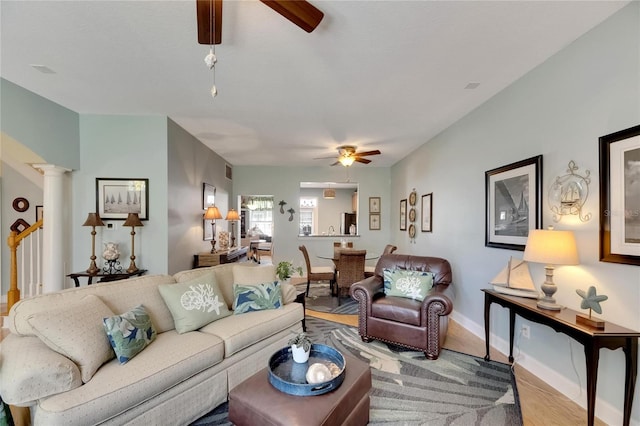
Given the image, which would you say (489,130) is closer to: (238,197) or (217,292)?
(217,292)

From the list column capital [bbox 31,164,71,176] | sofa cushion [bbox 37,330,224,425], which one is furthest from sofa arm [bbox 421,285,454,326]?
column capital [bbox 31,164,71,176]

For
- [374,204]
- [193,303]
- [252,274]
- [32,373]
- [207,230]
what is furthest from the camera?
[374,204]

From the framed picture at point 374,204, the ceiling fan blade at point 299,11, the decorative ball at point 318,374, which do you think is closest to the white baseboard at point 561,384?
the decorative ball at point 318,374

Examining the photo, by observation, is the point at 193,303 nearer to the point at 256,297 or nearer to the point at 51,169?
the point at 256,297

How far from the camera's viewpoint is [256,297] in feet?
9.14

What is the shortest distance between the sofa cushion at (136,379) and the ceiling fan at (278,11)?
2067 mm

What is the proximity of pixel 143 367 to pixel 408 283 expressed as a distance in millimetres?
2582

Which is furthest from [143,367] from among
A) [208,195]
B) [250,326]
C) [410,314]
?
[208,195]

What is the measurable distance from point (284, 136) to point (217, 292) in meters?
2.78

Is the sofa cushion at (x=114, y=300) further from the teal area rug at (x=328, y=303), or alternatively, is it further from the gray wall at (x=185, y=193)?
the teal area rug at (x=328, y=303)

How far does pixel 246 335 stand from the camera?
7.59 feet

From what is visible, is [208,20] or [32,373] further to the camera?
[208,20]

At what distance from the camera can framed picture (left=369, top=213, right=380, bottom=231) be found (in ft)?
23.4

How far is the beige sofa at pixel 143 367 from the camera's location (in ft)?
4.67
